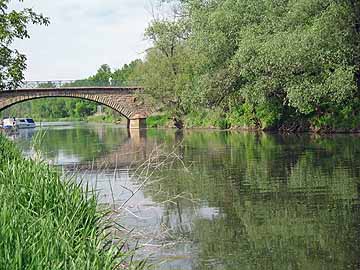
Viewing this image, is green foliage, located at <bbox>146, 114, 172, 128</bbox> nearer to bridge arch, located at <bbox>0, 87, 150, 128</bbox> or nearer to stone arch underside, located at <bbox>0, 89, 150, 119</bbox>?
bridge arch, located at <bbox>0, 87, 150, 128</bbox>

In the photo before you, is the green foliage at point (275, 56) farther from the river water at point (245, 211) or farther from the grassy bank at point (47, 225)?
the grassy bank at point (47, 225)

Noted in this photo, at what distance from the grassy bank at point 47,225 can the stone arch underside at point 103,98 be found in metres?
54.0

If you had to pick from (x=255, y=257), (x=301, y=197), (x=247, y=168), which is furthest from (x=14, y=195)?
(x=247, y=168)

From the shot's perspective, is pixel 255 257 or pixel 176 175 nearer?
pixel 255 257

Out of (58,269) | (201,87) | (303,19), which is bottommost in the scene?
(58,269)

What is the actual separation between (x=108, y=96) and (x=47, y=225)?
60453mm

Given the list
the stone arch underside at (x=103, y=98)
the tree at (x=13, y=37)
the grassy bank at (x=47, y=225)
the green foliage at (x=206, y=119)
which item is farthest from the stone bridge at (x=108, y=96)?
the grassy bank at (x=47, y=225)

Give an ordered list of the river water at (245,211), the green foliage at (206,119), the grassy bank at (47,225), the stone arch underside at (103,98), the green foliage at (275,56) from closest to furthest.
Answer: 1. the grassy bank at (47,225)
2. the river water at (245,211)
3. the green foliage at (275,56)
4. the green foliage at (206,119)
5. the stone arch underside at (103,98)

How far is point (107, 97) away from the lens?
66.1m

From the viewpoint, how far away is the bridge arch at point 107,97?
62312mm

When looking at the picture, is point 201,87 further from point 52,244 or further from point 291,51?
point 52,244

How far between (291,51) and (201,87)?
10.3 m

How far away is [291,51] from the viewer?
30656mm

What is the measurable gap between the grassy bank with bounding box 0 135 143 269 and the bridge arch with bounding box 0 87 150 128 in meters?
54.0
